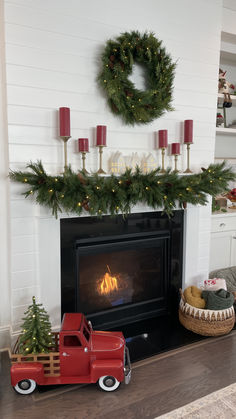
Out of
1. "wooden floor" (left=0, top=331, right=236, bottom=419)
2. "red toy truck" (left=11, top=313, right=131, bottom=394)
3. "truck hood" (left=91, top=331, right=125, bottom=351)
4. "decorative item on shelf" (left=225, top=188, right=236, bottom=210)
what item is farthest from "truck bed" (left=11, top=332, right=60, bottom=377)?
"decorative item on shelf" (left=225, top=188, right=236, bottom=210)

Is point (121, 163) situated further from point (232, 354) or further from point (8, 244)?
point (232, 354)

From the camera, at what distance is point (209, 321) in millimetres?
2355

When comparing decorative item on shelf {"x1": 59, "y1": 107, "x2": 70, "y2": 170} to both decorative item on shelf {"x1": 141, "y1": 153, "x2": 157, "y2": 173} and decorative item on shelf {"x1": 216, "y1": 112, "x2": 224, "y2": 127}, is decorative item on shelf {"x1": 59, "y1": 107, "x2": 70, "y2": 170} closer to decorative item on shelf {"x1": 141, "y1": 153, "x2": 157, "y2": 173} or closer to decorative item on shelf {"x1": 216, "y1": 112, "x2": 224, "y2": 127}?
decorative item on shelf {"x1": 141, "y1": 153, "x2": 157, "y2": 173}

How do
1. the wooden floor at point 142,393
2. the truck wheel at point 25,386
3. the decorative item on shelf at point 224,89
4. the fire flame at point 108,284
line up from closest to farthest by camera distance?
the wooden floor at point 142,393 → the truck wheel at point 25,386 → the fire flame at point 108,284 → the decorative item on shelf at point 224,89

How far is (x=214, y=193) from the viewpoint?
242 cm

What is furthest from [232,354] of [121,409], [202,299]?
[121,409]

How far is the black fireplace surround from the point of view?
226 cm

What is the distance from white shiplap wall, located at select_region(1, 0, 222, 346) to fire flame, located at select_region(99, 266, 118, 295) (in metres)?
0.44

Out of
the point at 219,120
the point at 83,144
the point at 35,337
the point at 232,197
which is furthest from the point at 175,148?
the point at 35,337

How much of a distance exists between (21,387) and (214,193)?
181cm

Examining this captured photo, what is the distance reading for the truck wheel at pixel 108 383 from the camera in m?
1.83

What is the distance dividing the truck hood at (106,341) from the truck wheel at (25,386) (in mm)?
390

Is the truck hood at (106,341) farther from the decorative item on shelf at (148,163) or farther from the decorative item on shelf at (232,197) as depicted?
the decorative item on shelf at (232,197)

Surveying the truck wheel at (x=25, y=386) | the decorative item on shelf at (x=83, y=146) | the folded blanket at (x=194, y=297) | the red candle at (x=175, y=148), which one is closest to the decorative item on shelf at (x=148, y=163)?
the red candle at (x=175, y=148)
